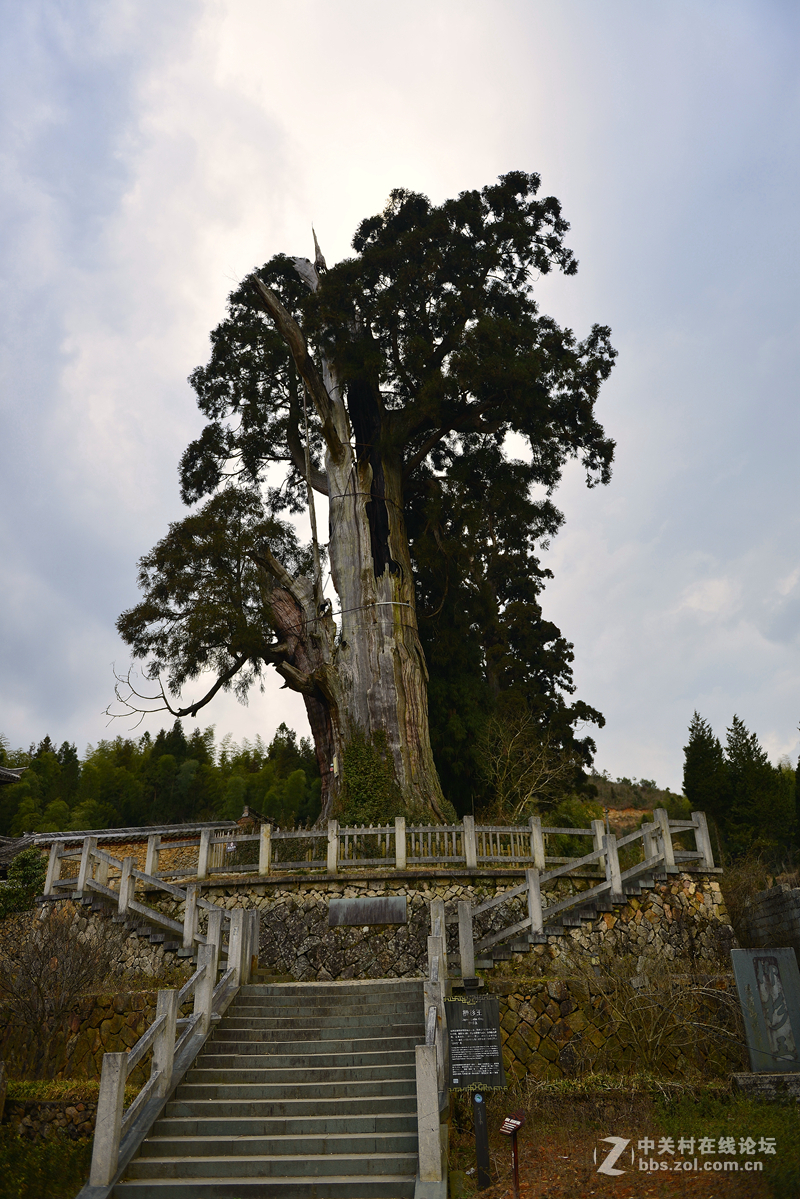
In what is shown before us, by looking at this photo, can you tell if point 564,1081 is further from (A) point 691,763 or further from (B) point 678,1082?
(A) point 691,763

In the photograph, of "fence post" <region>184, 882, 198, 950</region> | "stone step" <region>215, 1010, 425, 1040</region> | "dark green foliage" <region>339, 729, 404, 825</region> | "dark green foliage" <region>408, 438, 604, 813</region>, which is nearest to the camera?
"stone step" <region>215, 1010, 425, 1040</region>

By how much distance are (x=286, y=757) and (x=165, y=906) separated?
29.5 m

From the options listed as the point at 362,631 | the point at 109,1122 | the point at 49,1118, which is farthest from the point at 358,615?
the point at 109,1122

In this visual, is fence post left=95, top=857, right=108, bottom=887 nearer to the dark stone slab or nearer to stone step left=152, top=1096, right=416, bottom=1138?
stone step left=152, top=1096, right=416, bottom=1138

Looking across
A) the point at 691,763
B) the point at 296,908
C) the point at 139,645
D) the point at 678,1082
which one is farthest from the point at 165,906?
the point at 691,763

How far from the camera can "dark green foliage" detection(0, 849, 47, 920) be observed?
13977 millimetres

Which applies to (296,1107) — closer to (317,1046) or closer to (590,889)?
(317,1046)

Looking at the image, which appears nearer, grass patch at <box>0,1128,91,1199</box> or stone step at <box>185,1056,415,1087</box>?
grass patch at <box>0,1128,91,1199</box>

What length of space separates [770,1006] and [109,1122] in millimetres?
6832

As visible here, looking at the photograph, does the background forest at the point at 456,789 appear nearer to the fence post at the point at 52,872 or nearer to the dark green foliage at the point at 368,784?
the dark green foliage at the point at 368,784

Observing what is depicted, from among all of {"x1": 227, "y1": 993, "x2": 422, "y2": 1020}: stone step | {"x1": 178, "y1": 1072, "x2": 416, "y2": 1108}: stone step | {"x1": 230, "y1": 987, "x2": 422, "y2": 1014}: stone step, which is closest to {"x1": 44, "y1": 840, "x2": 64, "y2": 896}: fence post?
{"x1": 230, "y1": 987, "x2": 422, "y2": 1014}: stone step

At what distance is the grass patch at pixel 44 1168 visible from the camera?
6.83 meters

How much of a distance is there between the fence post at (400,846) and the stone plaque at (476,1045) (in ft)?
17.8

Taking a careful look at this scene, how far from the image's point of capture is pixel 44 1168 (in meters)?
7.32
